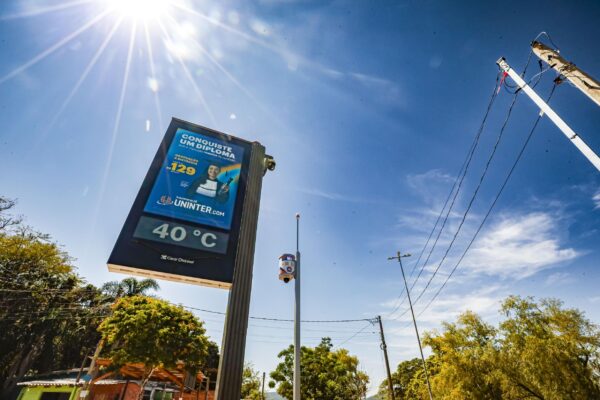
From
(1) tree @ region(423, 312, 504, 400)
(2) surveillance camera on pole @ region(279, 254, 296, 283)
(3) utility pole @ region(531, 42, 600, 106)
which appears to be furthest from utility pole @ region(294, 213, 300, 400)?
(1) tree @ region(423, 312, 504, 400)

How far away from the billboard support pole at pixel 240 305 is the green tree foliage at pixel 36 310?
33.2 meters

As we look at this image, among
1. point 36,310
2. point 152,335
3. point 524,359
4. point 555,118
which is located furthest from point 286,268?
point 36,310

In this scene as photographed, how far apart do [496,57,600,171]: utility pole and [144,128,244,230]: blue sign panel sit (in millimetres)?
9835

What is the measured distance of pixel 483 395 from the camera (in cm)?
1886

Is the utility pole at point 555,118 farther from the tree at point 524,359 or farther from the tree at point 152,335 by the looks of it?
the tree at point 152,335

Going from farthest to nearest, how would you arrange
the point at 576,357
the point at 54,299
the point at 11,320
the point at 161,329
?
the point at 54,299, the point at 11,320, the point at 161,329, the point at 576,357

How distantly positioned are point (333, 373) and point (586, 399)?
18.2 metres

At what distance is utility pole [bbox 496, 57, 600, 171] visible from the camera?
7105 millimetres

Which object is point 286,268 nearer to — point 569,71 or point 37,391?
point 569,71

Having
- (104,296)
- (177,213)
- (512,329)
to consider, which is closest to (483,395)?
(512,329)

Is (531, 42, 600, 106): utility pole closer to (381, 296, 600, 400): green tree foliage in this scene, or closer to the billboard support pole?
the billboard support pole

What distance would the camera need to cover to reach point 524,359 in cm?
1695

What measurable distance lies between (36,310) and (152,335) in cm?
2608

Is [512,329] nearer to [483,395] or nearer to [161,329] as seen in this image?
[483,395]
